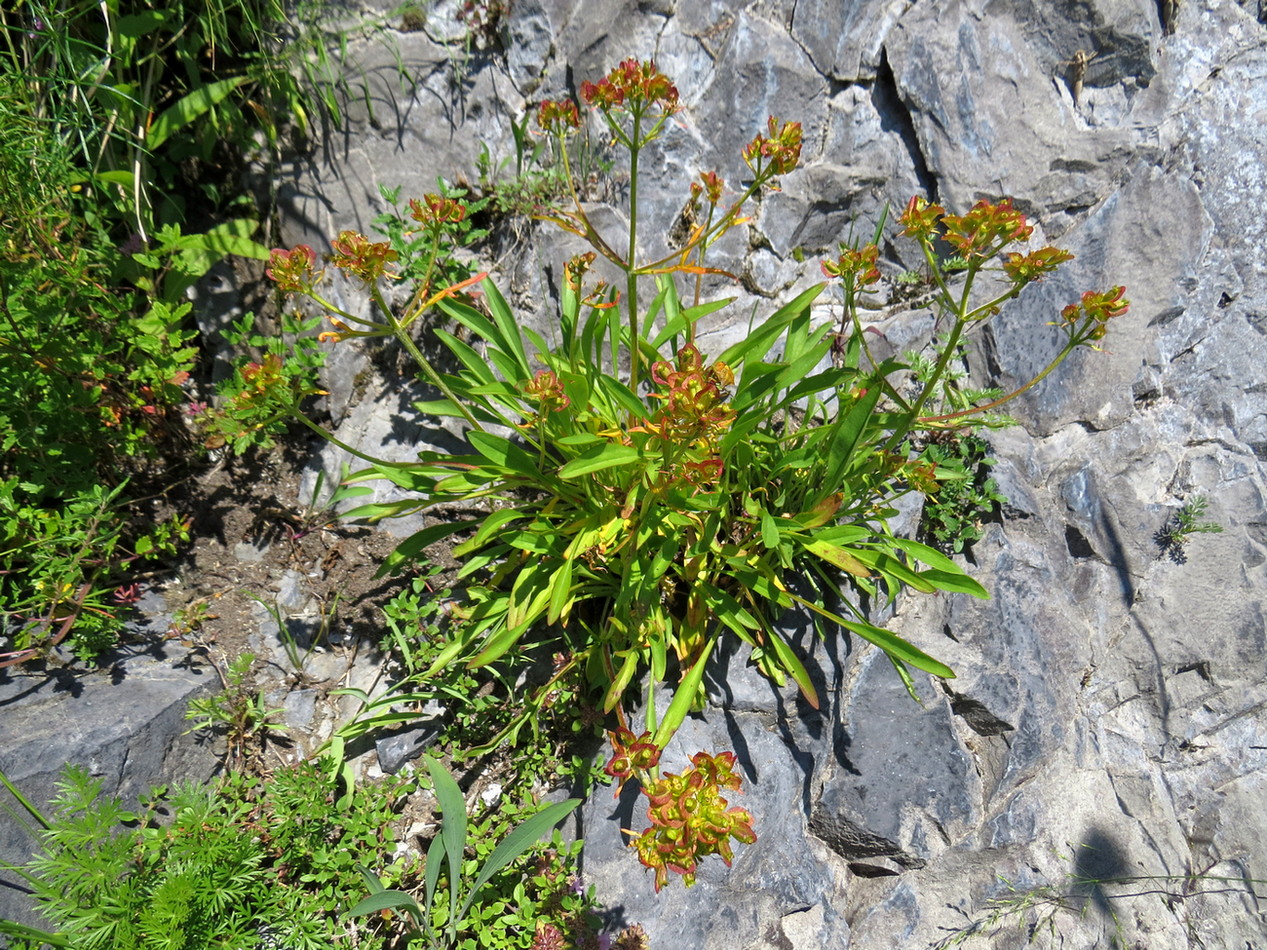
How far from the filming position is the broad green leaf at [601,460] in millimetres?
2125

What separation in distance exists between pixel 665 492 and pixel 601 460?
281mm

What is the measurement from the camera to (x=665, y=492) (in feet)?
7.66

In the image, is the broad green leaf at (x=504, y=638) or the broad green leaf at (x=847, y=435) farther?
the broad green leaf at (x=504, y=638)

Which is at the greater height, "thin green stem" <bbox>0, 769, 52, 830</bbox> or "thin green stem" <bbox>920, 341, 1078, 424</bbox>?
"thin green stem" <bbox>920, 341, 1078, 424</bbox>

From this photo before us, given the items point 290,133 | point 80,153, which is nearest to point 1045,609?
point 290,133

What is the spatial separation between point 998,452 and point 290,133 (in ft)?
11.4

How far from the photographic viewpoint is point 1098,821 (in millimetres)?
2777

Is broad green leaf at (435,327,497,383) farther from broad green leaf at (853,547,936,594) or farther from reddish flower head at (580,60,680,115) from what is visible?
broad green leaf at (853,547,936,594)

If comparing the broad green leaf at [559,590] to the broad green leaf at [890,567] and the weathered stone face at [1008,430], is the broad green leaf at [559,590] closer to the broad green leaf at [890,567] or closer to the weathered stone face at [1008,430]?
the weathered stone face at [1008,430]

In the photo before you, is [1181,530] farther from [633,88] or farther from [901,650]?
[633,88]

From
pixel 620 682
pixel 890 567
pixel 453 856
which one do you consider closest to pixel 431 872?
pixel 453 856

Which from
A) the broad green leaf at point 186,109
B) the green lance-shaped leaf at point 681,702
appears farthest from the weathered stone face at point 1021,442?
the broad green leaf at point 186,109

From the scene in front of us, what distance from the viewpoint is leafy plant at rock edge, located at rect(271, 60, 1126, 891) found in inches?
89.5

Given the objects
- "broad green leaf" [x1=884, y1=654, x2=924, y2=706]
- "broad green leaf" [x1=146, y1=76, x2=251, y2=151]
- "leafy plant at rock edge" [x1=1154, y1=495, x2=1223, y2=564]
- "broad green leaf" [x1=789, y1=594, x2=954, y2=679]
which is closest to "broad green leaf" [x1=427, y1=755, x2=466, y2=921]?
"broad green leaf" [x1=789, y1=594, x2=954, y2=679]
